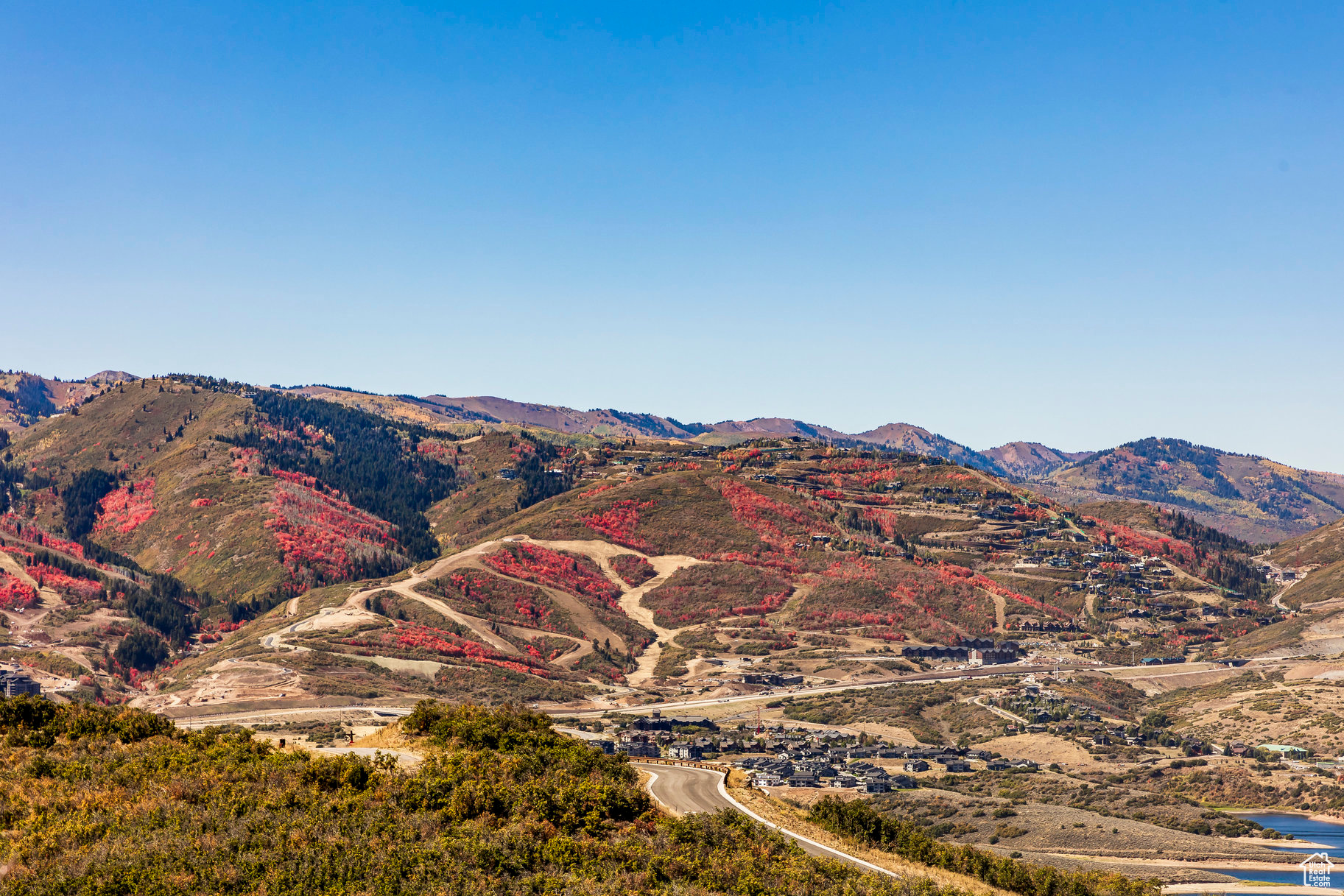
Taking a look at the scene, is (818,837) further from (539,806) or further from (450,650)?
(450,650)

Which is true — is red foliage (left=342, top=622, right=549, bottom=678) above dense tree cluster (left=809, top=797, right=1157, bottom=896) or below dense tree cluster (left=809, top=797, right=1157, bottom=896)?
below

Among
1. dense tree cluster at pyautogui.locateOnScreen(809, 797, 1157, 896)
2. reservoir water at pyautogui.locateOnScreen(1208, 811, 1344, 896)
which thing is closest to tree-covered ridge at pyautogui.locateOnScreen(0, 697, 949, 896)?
dense tree cluster at pyautogui.locateOnScreen(809, 797, 1157, 896)

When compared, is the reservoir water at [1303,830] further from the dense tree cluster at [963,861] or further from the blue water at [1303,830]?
the dense tree cluster at [963,861]

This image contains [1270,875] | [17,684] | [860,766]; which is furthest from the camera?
[17,684]

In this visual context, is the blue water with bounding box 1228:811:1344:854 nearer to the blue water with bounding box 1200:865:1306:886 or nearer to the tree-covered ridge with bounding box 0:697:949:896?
the blue water with bounding box 1200:865:1306:886

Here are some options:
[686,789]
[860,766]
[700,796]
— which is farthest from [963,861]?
[860,766]

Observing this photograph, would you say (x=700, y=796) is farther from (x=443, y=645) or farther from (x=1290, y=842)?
(x=443, y=645)

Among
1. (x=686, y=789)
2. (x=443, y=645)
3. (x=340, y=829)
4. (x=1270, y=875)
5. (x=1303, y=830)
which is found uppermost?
(x=340, y=829)
